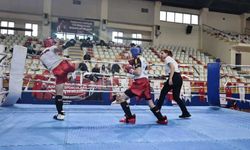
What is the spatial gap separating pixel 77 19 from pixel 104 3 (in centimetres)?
175

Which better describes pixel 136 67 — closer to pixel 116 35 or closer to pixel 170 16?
pixel 116 35

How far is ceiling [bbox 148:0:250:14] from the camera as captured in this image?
14.5 metres

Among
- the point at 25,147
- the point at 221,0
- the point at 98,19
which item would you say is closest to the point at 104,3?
the point at 98,19

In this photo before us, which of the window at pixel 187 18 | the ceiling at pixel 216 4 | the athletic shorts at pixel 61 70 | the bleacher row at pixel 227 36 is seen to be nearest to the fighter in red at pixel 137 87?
the athletic shorts at pixel 61 70

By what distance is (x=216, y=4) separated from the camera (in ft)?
48.9

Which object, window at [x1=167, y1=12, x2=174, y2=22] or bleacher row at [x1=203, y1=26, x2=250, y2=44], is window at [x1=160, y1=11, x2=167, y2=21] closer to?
window at [x1=167, y1=12, x2=174, y2=22]

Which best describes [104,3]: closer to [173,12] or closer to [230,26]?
[173,12]

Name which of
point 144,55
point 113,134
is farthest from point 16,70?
point 144,55

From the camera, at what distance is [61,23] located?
12.6 m

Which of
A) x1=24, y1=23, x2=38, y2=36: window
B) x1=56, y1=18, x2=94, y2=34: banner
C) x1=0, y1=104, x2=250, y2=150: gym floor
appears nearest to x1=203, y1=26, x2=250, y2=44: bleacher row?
x1=56, y1=18, x2=94, y2=34: banner

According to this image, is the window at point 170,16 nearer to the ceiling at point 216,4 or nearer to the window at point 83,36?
the ceiling at point 216,4

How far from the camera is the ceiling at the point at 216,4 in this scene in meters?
14.5

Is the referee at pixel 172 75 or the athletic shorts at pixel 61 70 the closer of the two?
the athletic shorts at pixel 61 70

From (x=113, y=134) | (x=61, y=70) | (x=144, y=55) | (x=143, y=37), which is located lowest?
(x=113, y=134)
